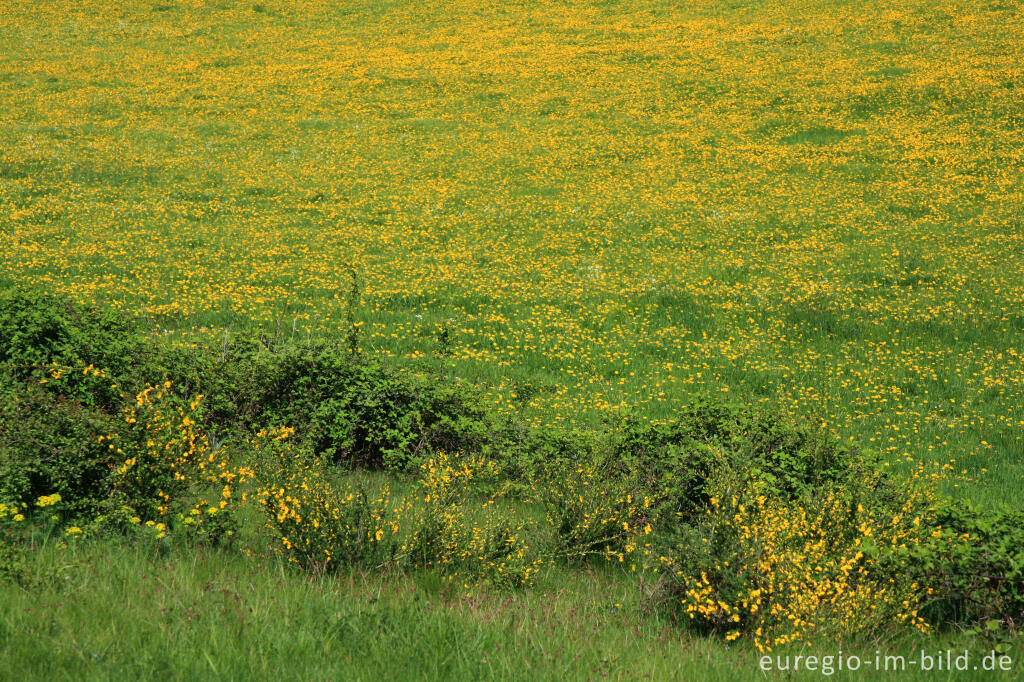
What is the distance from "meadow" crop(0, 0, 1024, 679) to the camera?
14.9m

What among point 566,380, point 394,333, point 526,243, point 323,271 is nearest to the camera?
point 566,380

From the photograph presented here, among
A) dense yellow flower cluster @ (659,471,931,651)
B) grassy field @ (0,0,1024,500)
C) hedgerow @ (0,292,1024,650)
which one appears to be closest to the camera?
dense yellow flower cluster @ (659,471,931,651)

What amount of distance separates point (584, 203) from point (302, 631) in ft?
71.0

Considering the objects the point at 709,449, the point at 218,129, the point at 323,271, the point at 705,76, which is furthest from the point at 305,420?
the point at 705,76

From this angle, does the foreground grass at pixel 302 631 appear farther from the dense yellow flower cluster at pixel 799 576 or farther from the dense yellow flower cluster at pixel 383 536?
the dense yellow flower cluster at pixel 383 536

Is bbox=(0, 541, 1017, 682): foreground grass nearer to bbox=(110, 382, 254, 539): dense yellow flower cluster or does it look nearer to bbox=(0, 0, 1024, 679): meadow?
bbox=(0, 0, 1024, 679): meadow

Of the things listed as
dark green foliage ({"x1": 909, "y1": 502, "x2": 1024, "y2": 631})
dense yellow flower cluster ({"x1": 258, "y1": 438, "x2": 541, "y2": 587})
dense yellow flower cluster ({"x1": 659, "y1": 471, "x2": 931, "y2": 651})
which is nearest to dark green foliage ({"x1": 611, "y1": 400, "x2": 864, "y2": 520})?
dense yellow flower cluster ({"x1": 659, "y1": 471, "x2": 931, "y2": 651})

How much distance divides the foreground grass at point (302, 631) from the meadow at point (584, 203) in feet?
0.77

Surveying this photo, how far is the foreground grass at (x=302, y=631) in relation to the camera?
14.5 ft

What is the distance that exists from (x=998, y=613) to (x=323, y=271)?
1671 cm

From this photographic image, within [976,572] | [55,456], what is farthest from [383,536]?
[976,572]

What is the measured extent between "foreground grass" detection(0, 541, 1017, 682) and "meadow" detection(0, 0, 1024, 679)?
236 millimetres

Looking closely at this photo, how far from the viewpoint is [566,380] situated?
1466cm

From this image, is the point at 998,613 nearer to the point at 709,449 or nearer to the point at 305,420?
the point at 709,449
